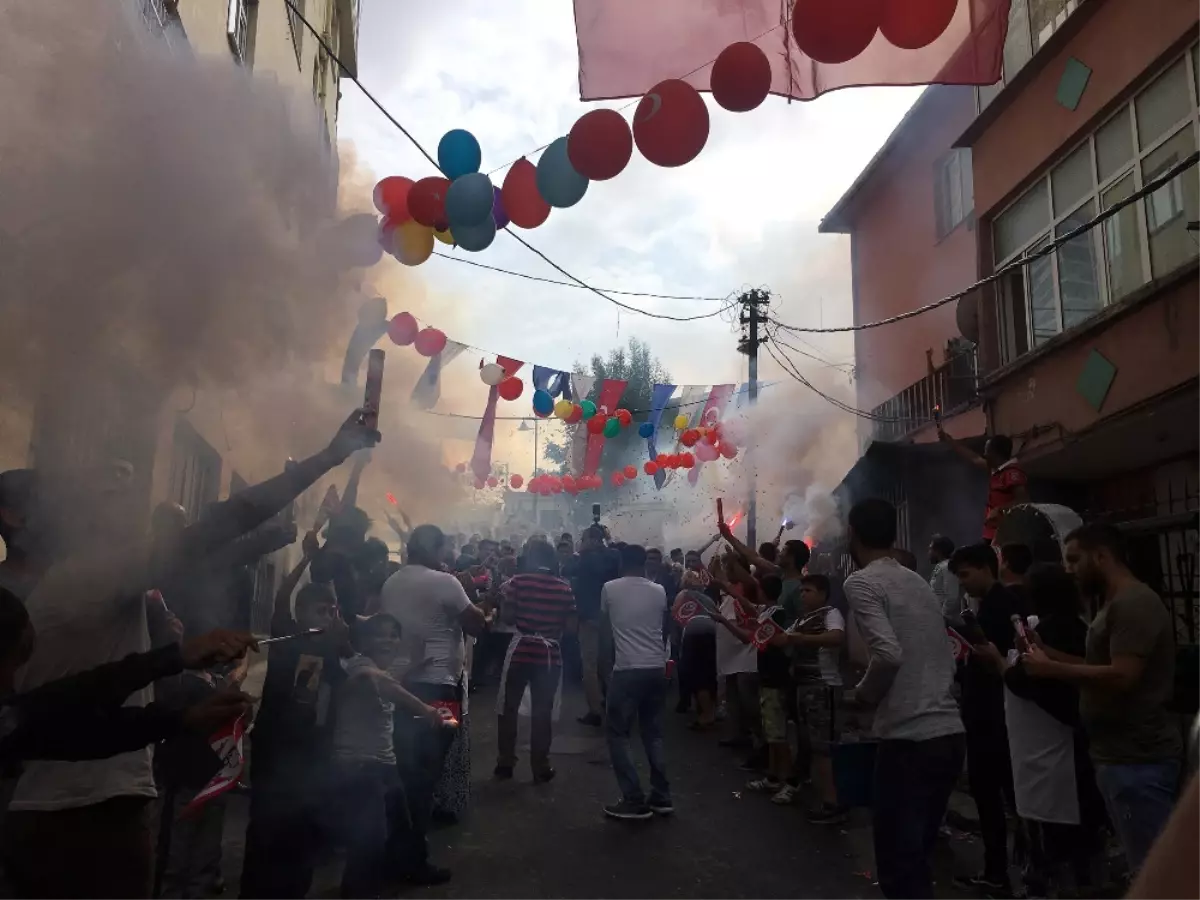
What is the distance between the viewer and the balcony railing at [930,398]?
12.6 meters

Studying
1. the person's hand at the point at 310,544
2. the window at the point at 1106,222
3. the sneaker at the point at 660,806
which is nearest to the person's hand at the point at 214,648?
the person's hand at the point at 310,544

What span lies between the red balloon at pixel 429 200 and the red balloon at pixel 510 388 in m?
7.15

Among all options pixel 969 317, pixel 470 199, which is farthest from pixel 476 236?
pixel 969 317

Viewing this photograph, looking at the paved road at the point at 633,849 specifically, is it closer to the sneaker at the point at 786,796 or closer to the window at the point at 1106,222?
the sneaker at the point at 786,796

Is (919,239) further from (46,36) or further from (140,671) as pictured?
(140,671)

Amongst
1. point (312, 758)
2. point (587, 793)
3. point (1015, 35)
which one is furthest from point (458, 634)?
point (1015, 35)

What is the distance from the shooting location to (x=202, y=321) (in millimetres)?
3604

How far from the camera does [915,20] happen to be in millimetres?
4293

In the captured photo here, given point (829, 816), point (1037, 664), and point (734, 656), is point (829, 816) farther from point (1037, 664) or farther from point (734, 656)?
point (1037, 664)

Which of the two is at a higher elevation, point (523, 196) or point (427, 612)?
point (523, 196)

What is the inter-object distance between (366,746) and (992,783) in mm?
3217

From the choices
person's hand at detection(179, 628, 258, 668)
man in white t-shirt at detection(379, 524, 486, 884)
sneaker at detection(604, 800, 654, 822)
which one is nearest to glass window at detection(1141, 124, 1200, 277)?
sneaker at detection(604, 800, 654, 822)

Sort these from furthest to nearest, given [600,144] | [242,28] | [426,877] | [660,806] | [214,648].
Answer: [242,28]
[660,806]
[600,144]
[426,877]
[214,648]

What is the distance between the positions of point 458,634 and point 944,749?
2887mm
